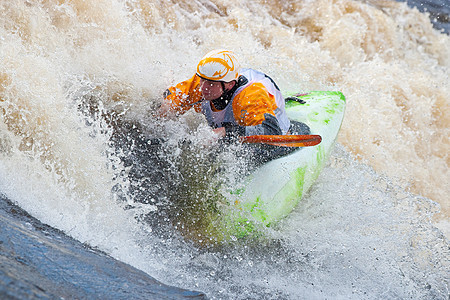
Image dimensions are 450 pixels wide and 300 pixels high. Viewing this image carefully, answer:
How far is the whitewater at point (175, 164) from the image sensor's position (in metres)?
2.64

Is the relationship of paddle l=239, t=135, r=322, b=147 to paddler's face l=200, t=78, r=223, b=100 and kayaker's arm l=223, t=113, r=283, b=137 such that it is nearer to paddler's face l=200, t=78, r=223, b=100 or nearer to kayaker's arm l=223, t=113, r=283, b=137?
kayaker's arm l=223, t=113, r=283, b=137

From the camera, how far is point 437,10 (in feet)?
34.0

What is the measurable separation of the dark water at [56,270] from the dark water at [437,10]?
965cm

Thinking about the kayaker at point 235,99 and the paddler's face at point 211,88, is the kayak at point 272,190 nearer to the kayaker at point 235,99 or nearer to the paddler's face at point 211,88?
the kayaker at point 235,99

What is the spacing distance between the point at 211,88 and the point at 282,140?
68cm

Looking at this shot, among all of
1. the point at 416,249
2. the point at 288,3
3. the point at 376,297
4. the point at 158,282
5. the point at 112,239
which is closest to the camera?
the point at 158,282

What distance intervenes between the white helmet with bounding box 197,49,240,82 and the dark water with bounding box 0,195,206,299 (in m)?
1.56

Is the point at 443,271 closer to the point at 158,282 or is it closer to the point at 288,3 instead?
the point at 158,282

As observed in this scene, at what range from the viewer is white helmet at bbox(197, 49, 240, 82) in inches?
124

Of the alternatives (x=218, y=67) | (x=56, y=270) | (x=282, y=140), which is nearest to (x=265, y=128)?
(x=282, y=140)

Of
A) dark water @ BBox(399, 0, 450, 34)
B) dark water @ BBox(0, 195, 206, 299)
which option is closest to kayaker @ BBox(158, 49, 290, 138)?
dark water @ BBox(0, 195, 206, 299)

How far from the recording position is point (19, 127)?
2.86 metres

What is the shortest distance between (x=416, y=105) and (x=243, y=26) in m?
2.93

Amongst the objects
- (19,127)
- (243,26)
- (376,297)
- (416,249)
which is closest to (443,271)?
(416,249)
